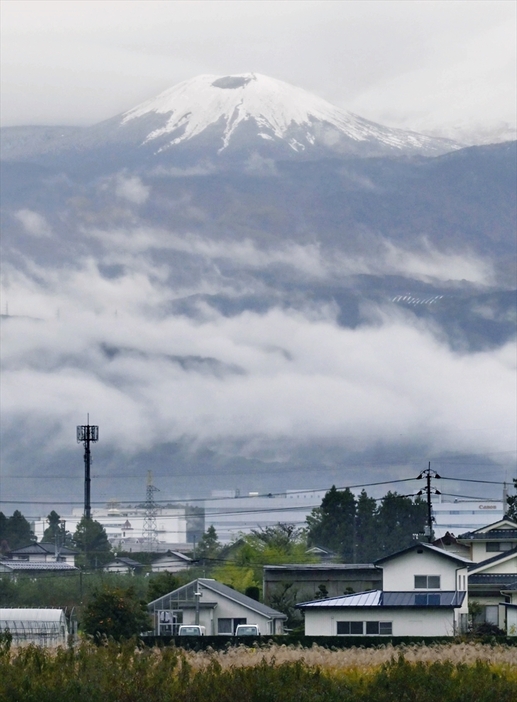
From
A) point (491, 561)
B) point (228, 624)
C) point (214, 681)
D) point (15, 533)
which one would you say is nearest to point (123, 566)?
point (15, 533)

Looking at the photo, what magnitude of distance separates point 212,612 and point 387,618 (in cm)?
1467

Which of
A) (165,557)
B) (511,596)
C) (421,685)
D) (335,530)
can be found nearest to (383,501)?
(335,530)

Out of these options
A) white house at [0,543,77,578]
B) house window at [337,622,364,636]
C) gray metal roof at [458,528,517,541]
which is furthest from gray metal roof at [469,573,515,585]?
white house at [0,543,77,578]

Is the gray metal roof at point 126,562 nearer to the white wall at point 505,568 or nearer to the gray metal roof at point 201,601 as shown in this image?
the gray metal roof at point 201,601

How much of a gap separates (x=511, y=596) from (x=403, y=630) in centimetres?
889

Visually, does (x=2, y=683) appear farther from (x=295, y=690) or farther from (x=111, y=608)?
(x=111, y=608)

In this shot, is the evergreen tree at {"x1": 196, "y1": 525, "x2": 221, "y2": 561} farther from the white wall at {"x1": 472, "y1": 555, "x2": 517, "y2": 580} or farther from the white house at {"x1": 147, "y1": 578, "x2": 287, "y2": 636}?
the white wall at {"x1": 472, "y1": 555, "x2": 517, "y2": 580}

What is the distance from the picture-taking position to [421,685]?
26.4 meters

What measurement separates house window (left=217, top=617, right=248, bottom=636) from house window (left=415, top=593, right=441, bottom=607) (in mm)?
12640

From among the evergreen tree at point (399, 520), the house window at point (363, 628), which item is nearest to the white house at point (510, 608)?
the house window at point (363, 628)

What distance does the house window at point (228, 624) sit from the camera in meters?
70.9

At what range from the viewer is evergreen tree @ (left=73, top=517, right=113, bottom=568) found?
15225 cm

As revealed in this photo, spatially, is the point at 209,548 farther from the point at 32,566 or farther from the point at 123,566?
the point at 32,566

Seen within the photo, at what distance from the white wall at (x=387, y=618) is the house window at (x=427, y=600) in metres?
1.05
